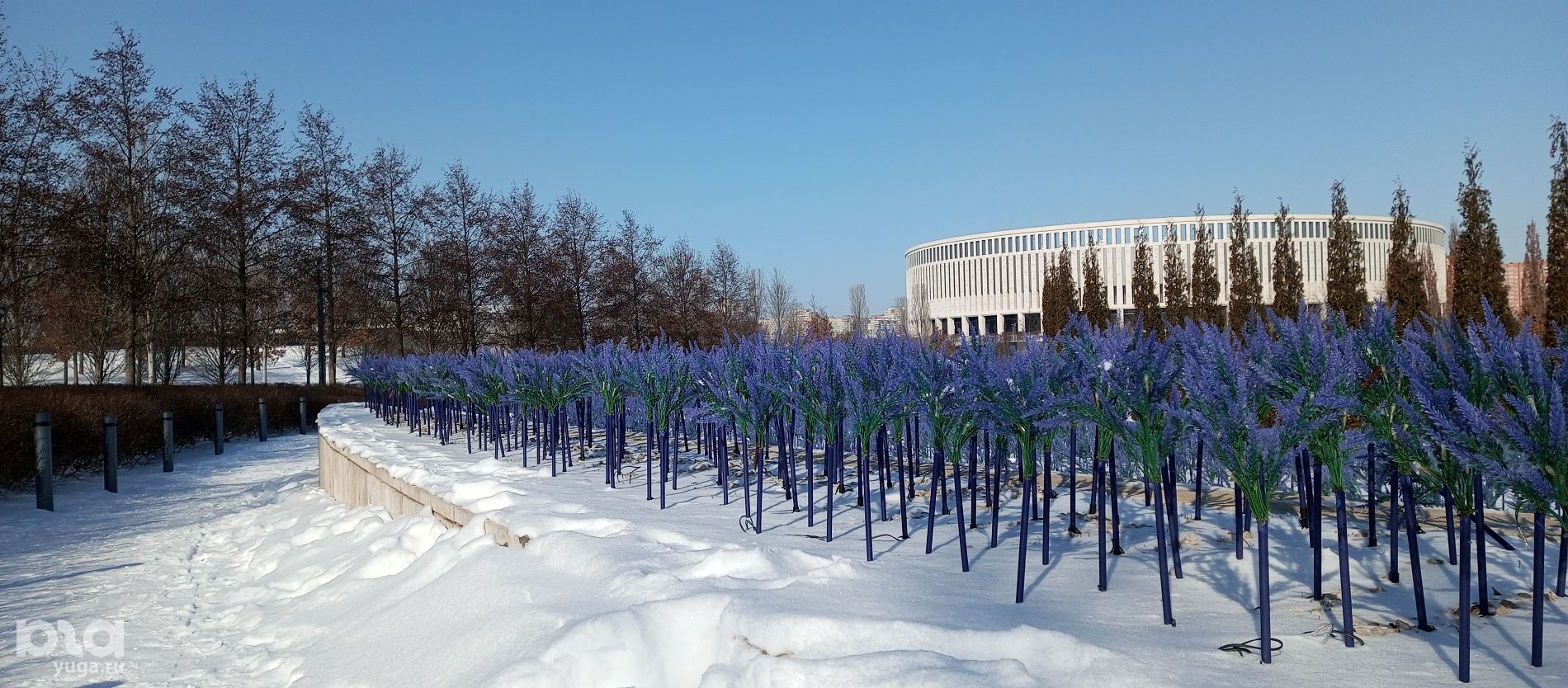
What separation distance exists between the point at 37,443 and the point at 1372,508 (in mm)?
11958

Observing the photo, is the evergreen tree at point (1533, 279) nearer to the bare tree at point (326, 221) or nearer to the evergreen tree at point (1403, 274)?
the evergreen tree at point (1403, 274)

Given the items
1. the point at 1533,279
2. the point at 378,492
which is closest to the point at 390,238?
the point at 378,492

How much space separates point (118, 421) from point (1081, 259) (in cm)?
7028

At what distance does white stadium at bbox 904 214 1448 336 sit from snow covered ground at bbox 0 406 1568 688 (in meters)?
58.5

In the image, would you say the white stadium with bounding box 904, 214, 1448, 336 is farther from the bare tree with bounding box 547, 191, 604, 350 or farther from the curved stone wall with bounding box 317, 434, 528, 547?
the curved stone wall with bounding box 317, 434, 528, 547

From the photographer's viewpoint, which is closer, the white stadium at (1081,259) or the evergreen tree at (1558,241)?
the evergreen tree at (1558,241)

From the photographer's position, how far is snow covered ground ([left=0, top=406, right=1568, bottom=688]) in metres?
2.91

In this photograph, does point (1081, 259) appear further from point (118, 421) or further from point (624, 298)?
point (118, 421)

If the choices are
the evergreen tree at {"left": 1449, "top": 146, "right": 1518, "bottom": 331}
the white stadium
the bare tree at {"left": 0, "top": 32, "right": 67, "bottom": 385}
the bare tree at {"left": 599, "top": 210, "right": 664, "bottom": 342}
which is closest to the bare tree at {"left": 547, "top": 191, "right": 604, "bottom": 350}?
the bare tree at {"left": 599, "top": 210, "right": 664, "bottom": 342}

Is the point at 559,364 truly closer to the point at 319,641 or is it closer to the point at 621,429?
the point at 621,429

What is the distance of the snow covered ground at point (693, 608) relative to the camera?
2.91 meters

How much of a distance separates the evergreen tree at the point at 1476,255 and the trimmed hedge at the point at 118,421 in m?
23.9

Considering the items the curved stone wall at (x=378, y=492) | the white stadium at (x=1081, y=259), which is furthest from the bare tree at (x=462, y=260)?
the white stadium at (x=1081, y=259)

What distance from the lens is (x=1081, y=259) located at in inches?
2872
